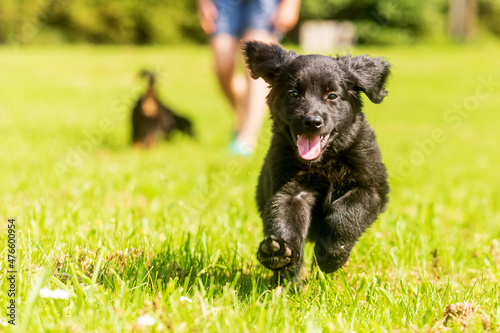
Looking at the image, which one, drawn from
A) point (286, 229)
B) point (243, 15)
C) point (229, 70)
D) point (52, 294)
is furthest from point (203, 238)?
point (229, 70)

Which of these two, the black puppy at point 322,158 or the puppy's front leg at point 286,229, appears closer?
the puppy's front leg at point 286,229

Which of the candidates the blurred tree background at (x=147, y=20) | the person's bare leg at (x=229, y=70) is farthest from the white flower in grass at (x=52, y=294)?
the blurred tree background at (x=147, y=20)

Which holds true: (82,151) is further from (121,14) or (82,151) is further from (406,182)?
(121,14)

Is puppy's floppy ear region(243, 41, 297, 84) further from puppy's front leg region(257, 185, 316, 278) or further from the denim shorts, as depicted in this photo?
the denim shorts

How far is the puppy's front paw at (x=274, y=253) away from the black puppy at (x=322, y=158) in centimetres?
3

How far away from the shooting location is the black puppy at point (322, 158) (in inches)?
94.7

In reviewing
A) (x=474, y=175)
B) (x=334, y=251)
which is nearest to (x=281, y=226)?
(x=334, y=251)

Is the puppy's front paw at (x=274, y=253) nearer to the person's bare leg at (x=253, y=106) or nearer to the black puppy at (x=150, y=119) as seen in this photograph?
the person's bare leg at (x=253, y=106)

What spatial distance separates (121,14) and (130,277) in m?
31.5

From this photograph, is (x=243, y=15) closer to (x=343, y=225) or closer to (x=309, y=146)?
(x=309, y=146)

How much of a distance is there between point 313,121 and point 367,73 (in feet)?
1.55

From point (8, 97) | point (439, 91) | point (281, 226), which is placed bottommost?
point (439, 91)

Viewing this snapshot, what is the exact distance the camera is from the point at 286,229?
2307mm

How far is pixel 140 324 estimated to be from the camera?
72.4 inches
